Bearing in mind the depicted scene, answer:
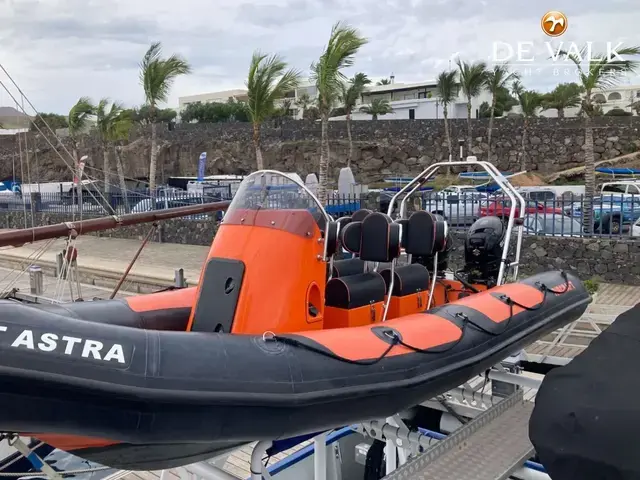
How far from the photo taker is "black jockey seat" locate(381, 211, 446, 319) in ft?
16.4

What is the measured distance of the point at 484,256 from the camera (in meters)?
5.92

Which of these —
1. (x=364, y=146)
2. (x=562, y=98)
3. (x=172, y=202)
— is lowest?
(x=172, y=202)

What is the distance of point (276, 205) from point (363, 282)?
3.18 ft

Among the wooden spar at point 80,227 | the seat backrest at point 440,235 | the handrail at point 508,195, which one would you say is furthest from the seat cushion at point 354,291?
the wooden spar at point 80,227

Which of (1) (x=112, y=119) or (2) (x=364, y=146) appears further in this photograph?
(2) (x=364, y=146)

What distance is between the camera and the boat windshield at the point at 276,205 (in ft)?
13.4

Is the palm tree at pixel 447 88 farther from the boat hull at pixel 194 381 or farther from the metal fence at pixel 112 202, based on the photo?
the boat hull at pixel 194 381

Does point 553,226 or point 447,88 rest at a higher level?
point 447,88

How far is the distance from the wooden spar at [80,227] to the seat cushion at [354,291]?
3910 mm

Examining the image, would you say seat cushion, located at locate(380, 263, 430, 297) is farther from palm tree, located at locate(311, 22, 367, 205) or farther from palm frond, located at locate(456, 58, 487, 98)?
palm frond, located at locate(456, 58, 487, 98)

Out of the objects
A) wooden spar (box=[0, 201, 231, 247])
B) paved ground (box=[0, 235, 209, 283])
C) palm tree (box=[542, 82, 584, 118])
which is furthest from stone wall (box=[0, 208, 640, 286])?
palm tree (box=[542, 82, 584, 118])

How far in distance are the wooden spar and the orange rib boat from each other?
2.96 meters

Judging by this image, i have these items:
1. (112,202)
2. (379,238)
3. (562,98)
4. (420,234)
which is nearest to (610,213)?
(420,234)

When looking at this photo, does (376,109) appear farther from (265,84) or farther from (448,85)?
(265,84)
